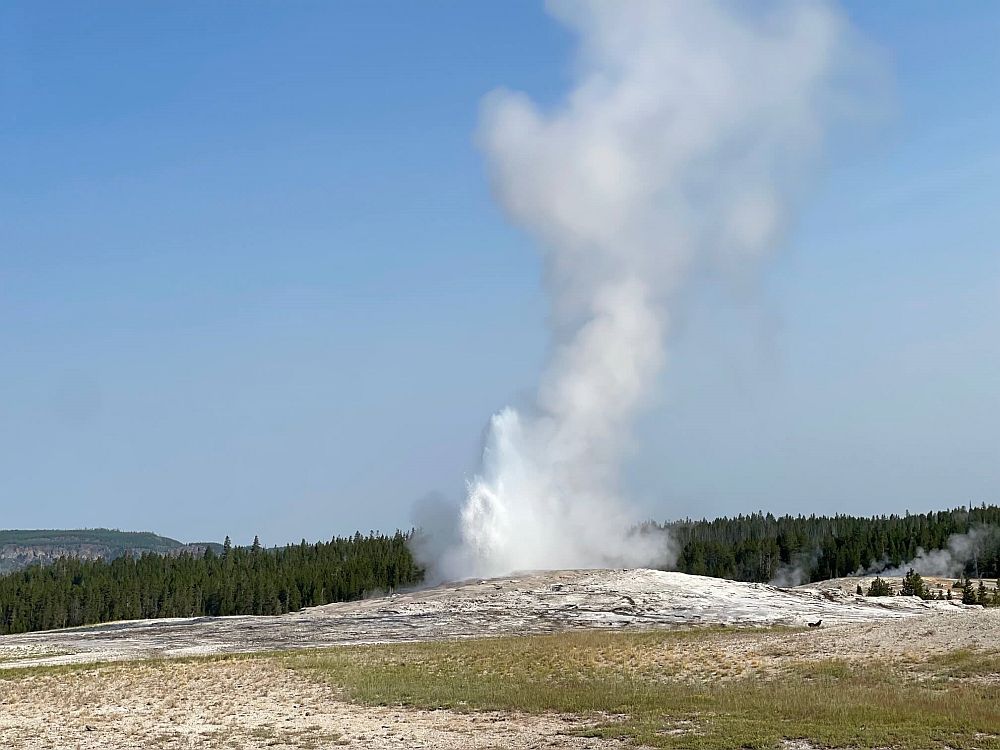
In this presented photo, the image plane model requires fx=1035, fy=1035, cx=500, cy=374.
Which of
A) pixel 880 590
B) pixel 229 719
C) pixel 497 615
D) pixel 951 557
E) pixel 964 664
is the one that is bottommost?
pixel 229 719

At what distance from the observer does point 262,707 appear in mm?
31844

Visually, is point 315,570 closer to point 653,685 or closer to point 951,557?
point 951,557

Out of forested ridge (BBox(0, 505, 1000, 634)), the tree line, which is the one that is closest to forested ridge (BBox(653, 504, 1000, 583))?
forested ridge (BBox(0, 505, 1000, 634))

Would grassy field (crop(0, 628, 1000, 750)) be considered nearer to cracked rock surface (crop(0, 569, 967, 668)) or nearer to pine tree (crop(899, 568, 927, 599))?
cracked rock surface (crop(0, 569, 967, 668))

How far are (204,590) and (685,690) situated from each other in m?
102

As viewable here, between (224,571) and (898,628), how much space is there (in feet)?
351

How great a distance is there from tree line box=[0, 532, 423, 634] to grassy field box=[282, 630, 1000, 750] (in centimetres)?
6790

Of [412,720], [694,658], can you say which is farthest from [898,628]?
[412,720]

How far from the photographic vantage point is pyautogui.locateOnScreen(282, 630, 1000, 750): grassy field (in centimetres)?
2378

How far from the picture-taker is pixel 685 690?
106ft

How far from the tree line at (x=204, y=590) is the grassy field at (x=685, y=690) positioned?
67895 mm

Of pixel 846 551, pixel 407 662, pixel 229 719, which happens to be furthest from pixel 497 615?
pixel 846 551

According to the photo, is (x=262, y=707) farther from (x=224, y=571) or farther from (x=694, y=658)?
(x=224, y=571)

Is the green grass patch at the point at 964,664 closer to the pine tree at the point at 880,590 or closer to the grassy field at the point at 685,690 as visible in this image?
the grassy field at the point at 685,690
